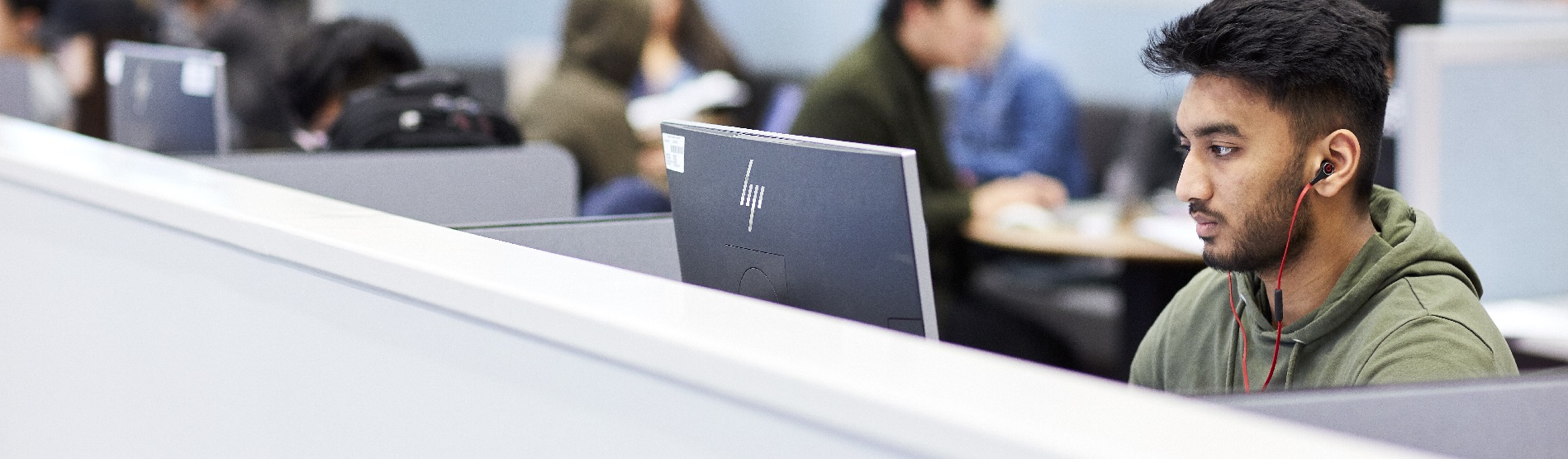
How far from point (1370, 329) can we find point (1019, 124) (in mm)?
3395

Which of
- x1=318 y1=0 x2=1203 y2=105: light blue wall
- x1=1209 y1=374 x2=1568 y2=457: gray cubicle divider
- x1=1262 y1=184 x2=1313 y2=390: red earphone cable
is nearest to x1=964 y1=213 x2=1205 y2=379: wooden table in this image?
x1=318 y1=0 x2=1203 y2=105: light blue wall

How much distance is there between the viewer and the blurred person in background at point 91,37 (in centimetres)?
415

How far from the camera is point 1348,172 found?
132 centimetres

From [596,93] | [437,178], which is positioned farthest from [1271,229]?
[596,93]

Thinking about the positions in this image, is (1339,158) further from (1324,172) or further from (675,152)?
(675,152)

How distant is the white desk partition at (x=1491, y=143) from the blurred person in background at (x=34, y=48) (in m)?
3.99

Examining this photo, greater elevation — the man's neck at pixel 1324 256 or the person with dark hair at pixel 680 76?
the man's neck at pixel 1324 256

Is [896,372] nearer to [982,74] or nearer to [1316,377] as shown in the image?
[1316,377]

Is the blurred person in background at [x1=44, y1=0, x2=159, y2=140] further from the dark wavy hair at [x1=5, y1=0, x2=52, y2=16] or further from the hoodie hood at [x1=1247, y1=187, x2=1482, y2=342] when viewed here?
the hoodie hood at [x1=1247, y1=187, x2=1482, y2=342]

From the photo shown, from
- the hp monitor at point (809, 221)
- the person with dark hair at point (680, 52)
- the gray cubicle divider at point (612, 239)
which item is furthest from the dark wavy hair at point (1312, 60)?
the person with dark hair at point (680, 52)

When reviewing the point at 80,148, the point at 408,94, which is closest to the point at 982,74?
the point at 408,94

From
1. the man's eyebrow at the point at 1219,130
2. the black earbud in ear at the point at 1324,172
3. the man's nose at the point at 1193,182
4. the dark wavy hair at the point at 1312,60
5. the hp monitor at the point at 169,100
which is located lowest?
the hp monitor at the point at 169,100

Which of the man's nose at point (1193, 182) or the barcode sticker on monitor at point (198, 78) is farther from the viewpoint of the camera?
the barcode sticker on monitor at point (198, 78)

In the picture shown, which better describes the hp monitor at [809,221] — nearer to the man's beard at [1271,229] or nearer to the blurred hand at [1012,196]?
the man's beard at [1271,229]
